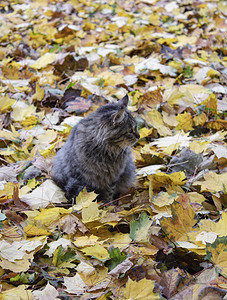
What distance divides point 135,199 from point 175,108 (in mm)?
1357

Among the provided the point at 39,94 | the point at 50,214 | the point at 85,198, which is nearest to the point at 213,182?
the point at 85,198

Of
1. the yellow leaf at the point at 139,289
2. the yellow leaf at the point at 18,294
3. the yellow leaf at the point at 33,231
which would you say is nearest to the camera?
the yellow leaf at the point at 139,289

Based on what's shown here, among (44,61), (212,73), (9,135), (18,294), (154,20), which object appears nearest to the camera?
(18,294)

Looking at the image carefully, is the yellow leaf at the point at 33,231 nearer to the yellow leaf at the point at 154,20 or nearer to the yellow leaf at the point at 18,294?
the yellow leaf at the point at 18,294

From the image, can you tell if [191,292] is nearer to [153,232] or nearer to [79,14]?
[153,232]

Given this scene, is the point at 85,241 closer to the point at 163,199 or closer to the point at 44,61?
the point at 163,199

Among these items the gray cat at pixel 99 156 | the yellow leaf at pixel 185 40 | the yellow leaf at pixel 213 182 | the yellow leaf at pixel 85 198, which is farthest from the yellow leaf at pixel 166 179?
the yellow leaf at pixel 185 40

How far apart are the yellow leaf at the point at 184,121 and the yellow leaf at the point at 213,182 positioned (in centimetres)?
93

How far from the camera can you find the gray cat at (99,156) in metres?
2.49

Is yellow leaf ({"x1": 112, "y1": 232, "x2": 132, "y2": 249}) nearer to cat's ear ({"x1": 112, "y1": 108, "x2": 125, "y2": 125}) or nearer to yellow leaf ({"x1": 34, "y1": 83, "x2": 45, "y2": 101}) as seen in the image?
cat's ear ({"x1": 112, "y1": 108, "x2": 125, "y2": 125})

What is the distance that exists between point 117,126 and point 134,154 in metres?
0.61

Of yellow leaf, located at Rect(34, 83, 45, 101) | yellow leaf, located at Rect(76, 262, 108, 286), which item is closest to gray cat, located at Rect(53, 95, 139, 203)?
yellow leaf, located at Rect(76, 262, 108, 286)

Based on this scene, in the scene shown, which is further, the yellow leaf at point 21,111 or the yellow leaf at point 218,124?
the yellow leaf at point 21,111

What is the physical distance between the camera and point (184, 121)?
308 cm
